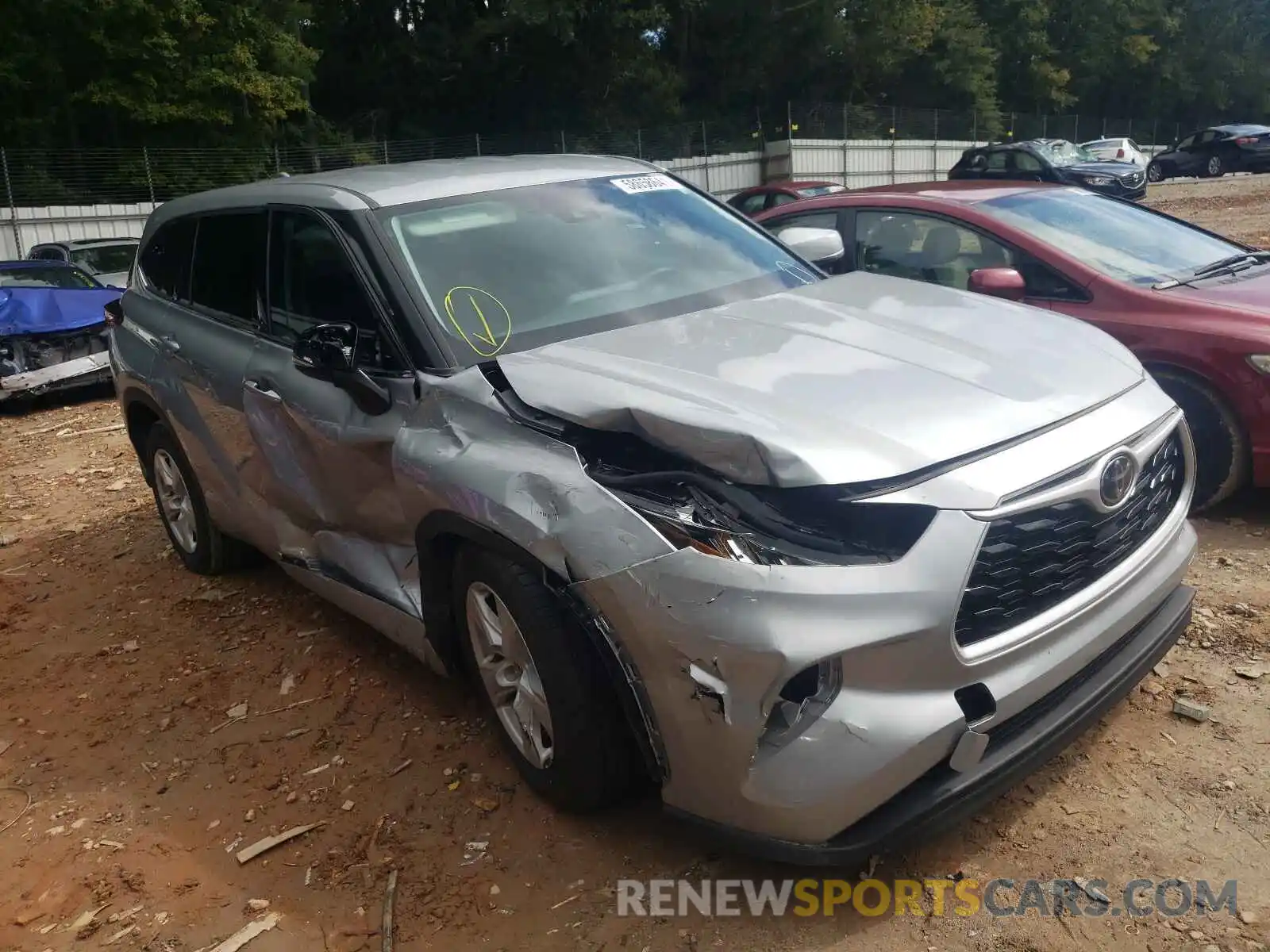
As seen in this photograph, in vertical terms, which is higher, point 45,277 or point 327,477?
point 45,277

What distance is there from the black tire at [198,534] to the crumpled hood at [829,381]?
102 inches

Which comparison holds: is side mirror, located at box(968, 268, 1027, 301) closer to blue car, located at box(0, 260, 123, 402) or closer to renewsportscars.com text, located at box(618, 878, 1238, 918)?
renewsportscars.com text, located at box(618, 878, 1238, 918)

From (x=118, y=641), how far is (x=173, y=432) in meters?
0.98

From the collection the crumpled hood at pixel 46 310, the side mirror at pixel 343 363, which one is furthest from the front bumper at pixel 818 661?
the crumpled hood at pixel 46 310

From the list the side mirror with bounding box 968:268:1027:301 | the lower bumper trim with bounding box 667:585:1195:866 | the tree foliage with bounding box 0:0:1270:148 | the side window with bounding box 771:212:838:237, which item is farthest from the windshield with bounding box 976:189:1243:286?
the tree foliage with bounding box 0:0:1270:148

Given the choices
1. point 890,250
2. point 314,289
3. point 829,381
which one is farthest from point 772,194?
point 829,381

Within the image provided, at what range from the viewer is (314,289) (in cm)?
382

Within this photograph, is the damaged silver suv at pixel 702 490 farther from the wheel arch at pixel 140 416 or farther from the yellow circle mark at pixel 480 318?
the wheel arch at pixel 140 416

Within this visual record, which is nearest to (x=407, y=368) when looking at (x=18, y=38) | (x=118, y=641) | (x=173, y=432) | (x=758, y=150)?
(x=173, y=432)

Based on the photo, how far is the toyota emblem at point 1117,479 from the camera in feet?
8.89

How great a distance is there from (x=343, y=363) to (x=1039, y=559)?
2.09m

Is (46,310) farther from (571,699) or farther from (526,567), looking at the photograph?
(571,699)

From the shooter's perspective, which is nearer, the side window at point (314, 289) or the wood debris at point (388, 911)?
the wood debris at point (388, 911)

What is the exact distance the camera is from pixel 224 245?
450 cm
